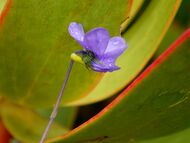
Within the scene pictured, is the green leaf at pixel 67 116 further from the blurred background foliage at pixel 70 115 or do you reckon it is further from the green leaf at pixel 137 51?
the green leaf at pixel 137 51

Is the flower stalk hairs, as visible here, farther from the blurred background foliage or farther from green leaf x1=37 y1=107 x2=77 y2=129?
green leaf x1=37 y1=107 x2=77 y2=129

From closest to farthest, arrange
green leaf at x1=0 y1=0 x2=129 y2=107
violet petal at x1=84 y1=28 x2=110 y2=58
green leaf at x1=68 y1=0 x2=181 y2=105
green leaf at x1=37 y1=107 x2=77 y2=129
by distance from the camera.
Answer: violet petal at x1=84 y1=28 x2=110 y2=58 → green leaf at x1=0 y1=0 x2=129 y2=107 → green leaf at x1=68 y1=0 x2=181 y2=105 → green leaf at x1=37 y1=107 x2=77 y2=129

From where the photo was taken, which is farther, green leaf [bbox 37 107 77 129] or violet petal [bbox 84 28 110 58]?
green leaf [bbox 37 107 77 129]

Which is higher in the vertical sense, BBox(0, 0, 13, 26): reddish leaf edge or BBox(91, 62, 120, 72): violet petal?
BBox(91, 62, 120, 72): violet petal

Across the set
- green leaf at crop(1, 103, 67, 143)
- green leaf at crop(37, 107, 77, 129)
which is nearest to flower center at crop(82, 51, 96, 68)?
green leaf at crop(1, 103, 67, 143)

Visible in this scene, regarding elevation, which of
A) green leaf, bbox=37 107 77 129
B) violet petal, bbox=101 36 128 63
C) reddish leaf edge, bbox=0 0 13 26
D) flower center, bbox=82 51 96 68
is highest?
violet petal, bbox=101 36 128 63

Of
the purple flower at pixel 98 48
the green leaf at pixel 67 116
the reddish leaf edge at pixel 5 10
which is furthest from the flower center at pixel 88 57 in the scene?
the green leaf at pixel 67 116
